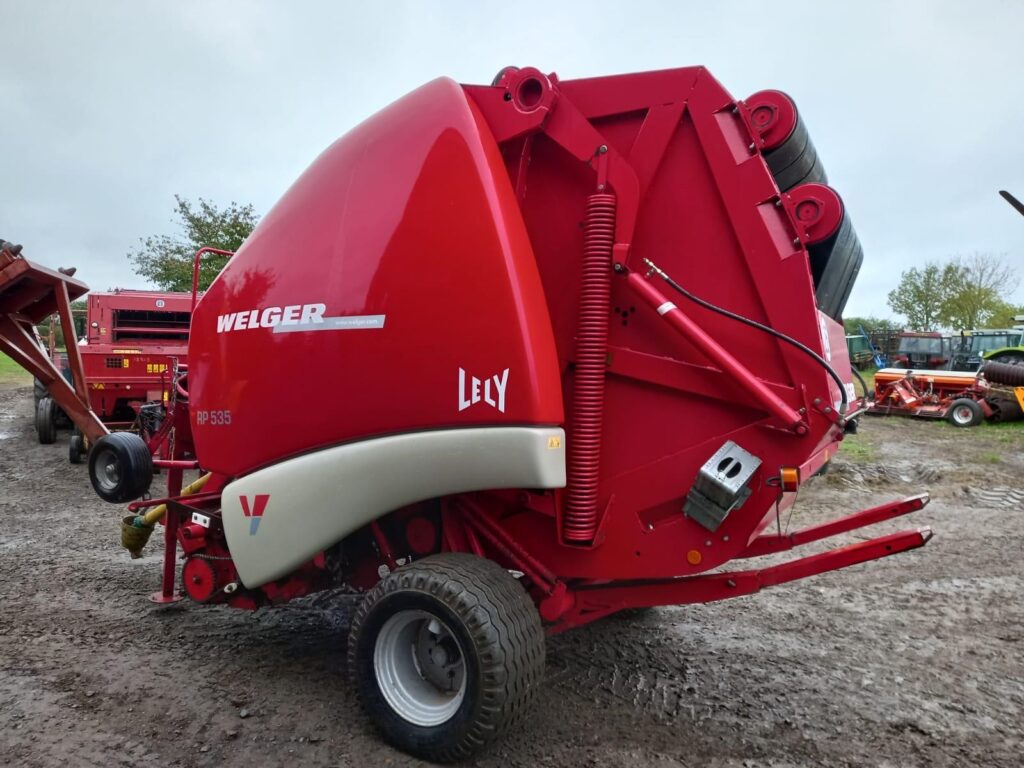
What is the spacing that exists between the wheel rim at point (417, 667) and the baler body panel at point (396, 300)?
83 cm

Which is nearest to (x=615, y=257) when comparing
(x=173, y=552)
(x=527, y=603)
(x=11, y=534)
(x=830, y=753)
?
(x=527, y=603)

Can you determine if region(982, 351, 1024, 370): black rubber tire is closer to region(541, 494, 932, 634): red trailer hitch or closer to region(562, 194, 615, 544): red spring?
region(541, 494, 932, 634): red trailer hitch

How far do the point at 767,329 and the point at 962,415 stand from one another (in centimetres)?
1372

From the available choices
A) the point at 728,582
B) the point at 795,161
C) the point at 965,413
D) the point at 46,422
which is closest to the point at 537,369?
the point at 728,582

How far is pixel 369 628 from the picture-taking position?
2.84 metres

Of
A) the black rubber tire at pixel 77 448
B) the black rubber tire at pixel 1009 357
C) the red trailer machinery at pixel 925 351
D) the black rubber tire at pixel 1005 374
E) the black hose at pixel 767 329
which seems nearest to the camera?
the black hose at pixel 767 329

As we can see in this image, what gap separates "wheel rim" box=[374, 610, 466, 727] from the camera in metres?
2.81

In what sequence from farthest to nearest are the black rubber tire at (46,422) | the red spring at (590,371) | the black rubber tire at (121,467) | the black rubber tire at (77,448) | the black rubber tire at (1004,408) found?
1. the black rubber tire at (1004,408)
2. the black rubber tire at (46,422)
3. the black rubber tire at (77,448)
4. the black rubber tire at (121,467)
5. the red spring at (590,371)

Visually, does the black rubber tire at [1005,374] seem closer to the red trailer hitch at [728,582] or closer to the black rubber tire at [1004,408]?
the black rubber tire at [1004,408]

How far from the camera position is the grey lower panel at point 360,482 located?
8.59 feet

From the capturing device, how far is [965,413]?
45.1ft

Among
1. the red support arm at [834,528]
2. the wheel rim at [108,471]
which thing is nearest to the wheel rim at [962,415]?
the red support arm at [834,528]

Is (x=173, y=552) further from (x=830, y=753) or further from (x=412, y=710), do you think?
Result: (x=830, y=753)

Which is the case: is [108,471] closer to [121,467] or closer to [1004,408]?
[121,467]
